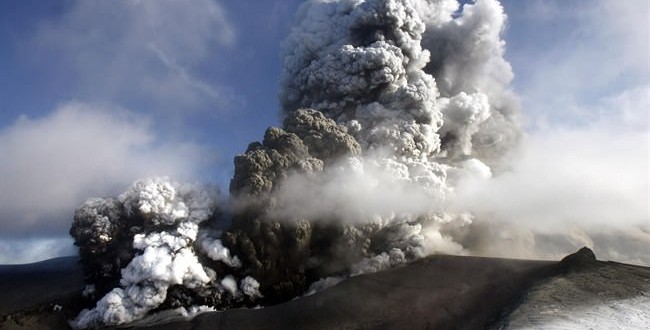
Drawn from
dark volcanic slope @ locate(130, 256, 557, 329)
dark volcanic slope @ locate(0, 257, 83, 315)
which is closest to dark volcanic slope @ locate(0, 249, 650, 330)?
dark volcanic slope @ locate(130, 256, 557, 329)

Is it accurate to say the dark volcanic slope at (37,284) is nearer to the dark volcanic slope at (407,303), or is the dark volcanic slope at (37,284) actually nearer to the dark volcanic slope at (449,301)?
the dark volcanic slope at (449,301)

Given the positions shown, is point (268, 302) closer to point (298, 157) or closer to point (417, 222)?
point (298, 157)

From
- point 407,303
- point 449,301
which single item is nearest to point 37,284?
point 407,303

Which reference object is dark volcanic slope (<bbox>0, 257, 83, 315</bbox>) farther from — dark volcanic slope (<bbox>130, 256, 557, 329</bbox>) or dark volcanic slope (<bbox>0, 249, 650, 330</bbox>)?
dark volcanic slope (<bbox>130, 256, 557, 329</bbox>)

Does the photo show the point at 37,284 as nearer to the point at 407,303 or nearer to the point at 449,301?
the point at 407,303

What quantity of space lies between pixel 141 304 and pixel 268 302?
250 inches

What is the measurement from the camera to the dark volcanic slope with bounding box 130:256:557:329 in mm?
21172

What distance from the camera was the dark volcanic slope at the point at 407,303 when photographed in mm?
21172

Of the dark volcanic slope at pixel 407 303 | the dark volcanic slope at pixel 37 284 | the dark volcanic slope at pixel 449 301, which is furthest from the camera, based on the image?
the dark volcanic slope at pixel 37 284

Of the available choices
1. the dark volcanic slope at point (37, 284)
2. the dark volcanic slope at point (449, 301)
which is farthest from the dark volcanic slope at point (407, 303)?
the dark volcanic slope at point (37, 284)

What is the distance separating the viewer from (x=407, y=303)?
75.7ft

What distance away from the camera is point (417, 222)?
31.8 meters

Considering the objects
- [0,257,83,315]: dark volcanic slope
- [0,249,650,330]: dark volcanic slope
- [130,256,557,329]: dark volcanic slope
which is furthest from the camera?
[0,257,83,315]: dark volcanic slope

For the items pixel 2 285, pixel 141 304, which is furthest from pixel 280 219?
pixel 2 285
